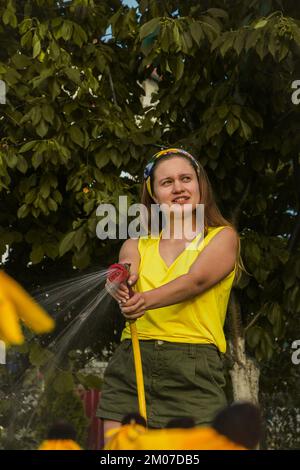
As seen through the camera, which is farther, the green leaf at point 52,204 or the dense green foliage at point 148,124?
the green leaf at point 52,204

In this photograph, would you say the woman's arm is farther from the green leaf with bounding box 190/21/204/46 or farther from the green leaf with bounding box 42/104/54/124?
the green leaf with bounding box 42/104/54/124

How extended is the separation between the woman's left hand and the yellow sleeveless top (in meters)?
0.28

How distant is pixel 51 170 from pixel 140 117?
0.82 metres

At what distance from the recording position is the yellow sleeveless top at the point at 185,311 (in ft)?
6.89

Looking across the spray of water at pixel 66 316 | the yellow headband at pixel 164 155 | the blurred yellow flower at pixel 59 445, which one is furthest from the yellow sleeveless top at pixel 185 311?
the blurred yellow flower at pixel 59 445

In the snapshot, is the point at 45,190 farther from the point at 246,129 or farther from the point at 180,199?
the point at 180,199


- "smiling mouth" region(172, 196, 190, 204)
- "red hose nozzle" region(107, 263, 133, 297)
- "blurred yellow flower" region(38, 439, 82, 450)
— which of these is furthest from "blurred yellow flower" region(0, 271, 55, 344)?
"smiling mouth" region(172, 196, 190, 204)

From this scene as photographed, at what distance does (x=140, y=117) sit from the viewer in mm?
4328

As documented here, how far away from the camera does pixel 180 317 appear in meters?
2.10

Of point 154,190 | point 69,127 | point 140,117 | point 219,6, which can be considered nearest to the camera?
point 154,190

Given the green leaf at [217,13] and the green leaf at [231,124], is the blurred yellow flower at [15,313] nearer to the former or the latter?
the green leaf at [231,124]

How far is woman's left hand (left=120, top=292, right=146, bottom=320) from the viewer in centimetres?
179
